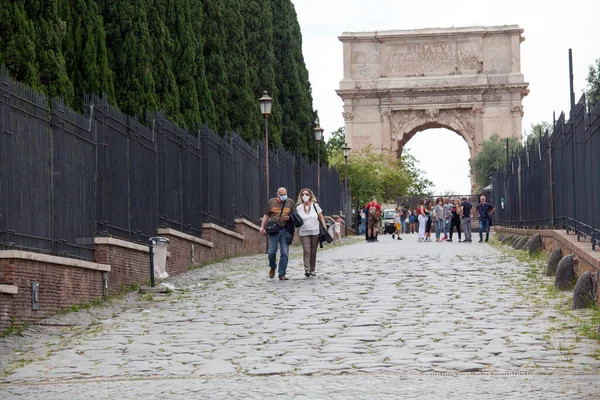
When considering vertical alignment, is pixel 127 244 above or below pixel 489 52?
below

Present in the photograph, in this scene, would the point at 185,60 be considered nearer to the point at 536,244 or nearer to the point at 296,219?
the point at 536,244

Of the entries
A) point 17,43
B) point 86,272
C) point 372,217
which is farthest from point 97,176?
point 372,217

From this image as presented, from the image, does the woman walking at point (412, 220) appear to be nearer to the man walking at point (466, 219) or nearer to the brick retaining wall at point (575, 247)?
the man walking at point (466, 219)

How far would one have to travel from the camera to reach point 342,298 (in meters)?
16.3

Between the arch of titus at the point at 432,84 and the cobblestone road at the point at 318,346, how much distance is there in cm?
Answer: 6298

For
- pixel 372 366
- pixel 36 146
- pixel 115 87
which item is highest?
pixel 115 87

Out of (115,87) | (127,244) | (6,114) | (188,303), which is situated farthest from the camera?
(115,87)

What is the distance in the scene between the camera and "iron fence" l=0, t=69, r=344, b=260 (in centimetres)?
1390

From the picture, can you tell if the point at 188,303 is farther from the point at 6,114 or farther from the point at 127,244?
the point at 6,114

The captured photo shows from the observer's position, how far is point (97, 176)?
17.3 m

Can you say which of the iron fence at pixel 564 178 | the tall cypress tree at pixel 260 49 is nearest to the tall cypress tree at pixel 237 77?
the tall cypress tree at pixel 260 49

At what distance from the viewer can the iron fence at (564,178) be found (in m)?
14.8

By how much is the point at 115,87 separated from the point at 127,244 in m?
10.8

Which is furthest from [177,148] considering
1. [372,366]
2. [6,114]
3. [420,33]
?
[420,33]
